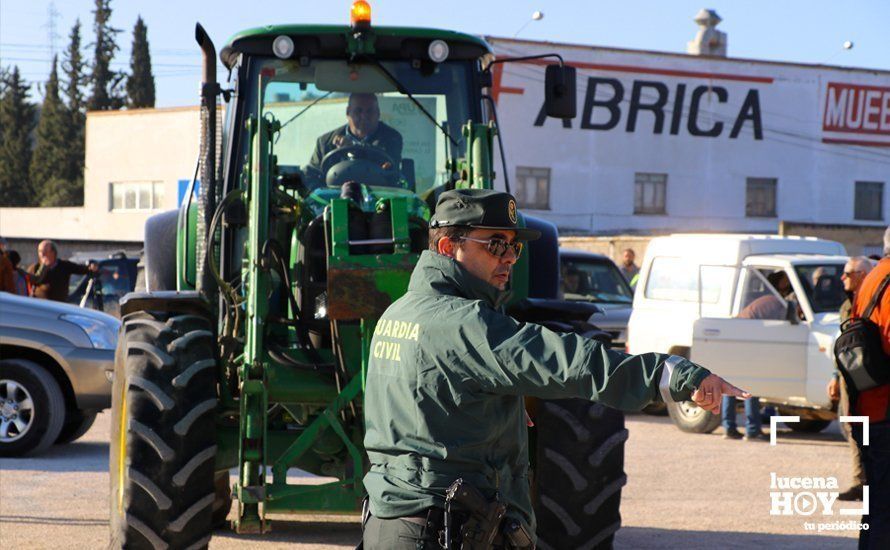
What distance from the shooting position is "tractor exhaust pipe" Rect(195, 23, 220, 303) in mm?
7203

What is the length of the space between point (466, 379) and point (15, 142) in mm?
78321

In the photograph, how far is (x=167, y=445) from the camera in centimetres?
645

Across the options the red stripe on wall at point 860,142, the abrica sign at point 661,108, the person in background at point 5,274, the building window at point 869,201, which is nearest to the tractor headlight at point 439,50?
the person in background at point 5,274

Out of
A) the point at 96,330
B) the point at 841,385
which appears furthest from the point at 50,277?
the point at 841,385

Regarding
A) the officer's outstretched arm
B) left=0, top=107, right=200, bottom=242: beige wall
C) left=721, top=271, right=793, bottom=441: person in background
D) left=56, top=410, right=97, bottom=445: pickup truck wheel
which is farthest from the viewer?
left=0, top=107, right=200, bottom=242: beige wall

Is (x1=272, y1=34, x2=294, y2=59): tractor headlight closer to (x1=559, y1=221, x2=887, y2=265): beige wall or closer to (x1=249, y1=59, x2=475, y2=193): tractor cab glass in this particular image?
(x1=249, y1=59, x2=475, y2=193): tractor cab glass

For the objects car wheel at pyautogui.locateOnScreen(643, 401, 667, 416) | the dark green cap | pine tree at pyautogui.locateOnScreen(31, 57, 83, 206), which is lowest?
car wheel at pyautogui.locateOnScreen(643, 401, 667, 416)

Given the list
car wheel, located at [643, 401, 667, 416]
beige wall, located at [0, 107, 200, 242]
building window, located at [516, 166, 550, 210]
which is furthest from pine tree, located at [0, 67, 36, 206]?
car wheel, located at [643, 401, 667, 416]

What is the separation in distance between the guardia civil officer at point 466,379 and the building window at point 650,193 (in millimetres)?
43215

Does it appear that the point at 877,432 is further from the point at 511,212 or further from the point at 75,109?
the point at 75,109

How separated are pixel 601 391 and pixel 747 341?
10777 mm

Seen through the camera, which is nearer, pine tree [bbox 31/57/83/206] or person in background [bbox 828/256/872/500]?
person in background [bbox 828/256/872/500]

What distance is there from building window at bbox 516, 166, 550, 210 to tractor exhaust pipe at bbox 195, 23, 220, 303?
38124 millimetres

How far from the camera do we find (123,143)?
5350 cm
